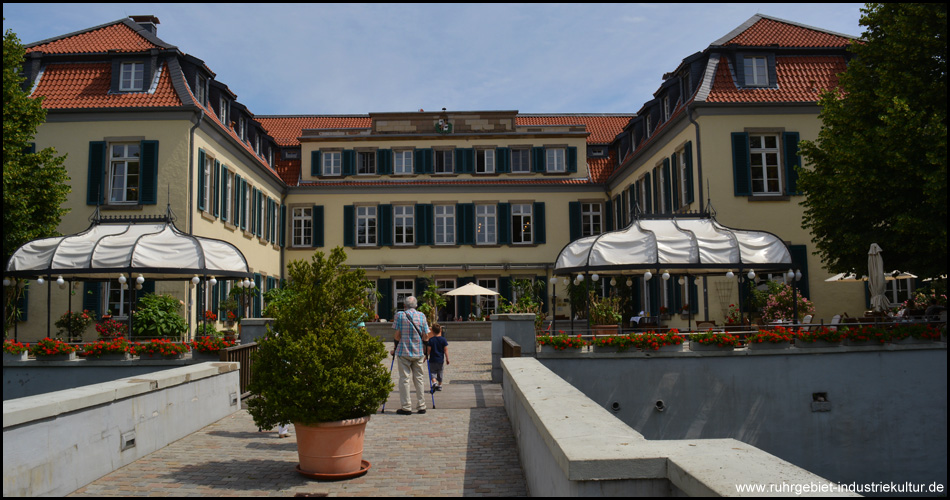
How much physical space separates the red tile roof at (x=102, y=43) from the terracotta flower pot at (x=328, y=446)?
18497 millimetres

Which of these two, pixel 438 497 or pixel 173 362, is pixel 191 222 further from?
pixel 438 497

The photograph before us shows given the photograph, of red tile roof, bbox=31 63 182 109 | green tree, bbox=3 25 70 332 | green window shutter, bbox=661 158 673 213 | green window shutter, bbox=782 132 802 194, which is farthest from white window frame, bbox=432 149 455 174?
green tree, bbox=3 25 70 332

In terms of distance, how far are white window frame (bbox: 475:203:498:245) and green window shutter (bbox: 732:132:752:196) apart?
43.4 feet

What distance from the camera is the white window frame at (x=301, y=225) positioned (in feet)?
105

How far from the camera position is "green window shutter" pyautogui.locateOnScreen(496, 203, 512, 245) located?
3179 centimetres

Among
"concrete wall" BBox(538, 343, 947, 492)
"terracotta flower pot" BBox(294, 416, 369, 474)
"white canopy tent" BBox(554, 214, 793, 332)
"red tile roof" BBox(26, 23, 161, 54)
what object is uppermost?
"red tile roof" BBox(26, 23, 161, 54)

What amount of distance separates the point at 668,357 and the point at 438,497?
8690 millimetres

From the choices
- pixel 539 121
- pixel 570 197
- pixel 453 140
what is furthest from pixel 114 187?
pixel 539 121

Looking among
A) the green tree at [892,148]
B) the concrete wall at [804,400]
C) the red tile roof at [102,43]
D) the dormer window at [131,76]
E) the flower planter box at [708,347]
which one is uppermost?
the red tile roof at [102,43]

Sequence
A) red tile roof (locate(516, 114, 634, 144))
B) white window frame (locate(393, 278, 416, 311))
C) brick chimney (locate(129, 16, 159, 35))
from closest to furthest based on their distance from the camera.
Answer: brick chimney (locate(129, 16, 159, 35)), white window frame (locate(393, 278, 416, 311)), red tile roof (locate(516, 114, 634, 144))

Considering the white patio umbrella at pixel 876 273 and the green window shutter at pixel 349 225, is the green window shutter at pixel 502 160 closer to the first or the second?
the green window shutter at pixel 349 225

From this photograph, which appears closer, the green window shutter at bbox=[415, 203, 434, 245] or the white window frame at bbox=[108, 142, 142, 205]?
Result: the white window frame at bbox=[108, 142, 142, 205]

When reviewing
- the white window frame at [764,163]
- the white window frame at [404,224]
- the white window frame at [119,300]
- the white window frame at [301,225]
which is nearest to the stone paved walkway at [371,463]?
the white window frame at [119,300]

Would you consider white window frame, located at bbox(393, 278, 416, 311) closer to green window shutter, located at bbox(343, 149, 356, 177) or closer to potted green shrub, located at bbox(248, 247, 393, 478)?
green window shutter, located at bbox(343, 149, 356, 177)
